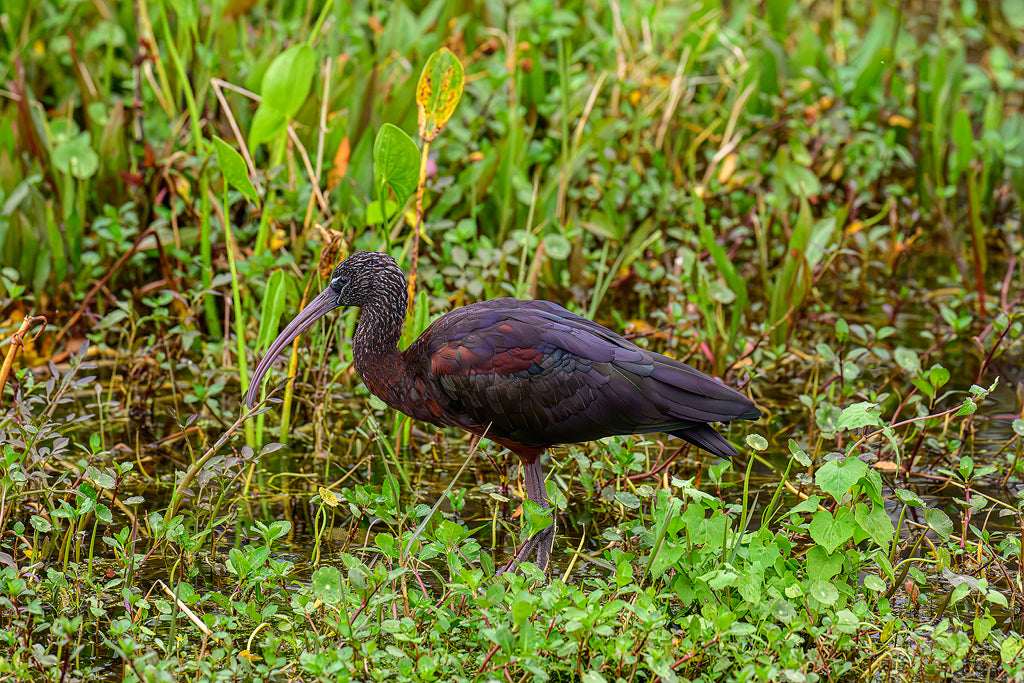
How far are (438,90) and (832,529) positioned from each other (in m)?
1.90

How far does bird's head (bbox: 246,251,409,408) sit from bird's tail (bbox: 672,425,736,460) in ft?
3.04

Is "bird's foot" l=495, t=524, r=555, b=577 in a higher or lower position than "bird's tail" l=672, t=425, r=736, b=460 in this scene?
lower

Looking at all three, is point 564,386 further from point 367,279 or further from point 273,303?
point 273,303

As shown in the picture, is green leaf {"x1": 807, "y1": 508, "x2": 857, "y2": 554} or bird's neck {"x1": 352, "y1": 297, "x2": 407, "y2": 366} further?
bird's neck {"x1": 352, "y1": 297, "x2": 407, "y2": 366}

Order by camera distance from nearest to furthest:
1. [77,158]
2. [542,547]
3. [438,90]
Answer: [542,547] → [438,90] → [77,158]

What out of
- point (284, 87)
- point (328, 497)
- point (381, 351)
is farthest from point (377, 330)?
point (284, 87)

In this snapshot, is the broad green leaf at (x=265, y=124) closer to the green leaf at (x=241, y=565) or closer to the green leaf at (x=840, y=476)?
the green leaf at (x=241, y=565)

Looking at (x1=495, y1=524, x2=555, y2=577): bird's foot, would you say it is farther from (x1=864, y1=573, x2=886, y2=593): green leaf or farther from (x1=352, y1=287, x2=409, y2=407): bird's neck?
(x1=864, y1=573, x2=886, y2=593): green leaf

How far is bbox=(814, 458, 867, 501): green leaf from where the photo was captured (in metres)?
3.01

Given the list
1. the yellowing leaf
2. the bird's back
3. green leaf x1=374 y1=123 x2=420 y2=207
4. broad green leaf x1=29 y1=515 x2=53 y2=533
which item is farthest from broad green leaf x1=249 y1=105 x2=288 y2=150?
broad green leaf x1=29 y1=515 x2=53 y2=533

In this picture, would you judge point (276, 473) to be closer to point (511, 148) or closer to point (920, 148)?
point (511, 148)

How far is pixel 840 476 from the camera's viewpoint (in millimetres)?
3035

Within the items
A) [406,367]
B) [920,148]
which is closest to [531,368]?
[406,367]

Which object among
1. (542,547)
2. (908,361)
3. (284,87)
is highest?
(284,87)
